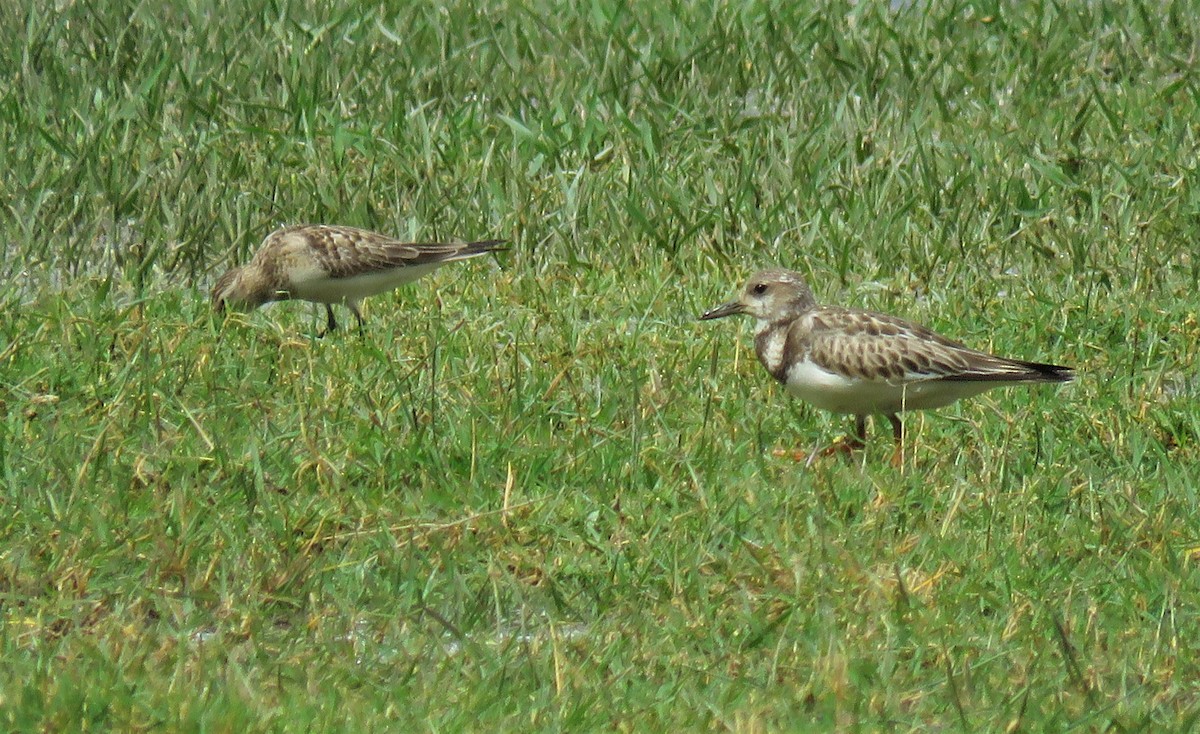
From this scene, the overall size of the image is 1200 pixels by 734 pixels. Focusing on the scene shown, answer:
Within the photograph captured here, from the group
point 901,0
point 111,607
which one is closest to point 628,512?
point 111,607

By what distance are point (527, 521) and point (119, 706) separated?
6.02 ft

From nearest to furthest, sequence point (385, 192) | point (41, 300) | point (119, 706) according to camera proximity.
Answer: point (119, 706)
point (41, 300)
point (385, 192)

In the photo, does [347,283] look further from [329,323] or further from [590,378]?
[590,378]

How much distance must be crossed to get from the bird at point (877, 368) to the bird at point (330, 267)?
195 centimetres

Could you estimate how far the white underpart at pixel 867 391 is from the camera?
7023 mm

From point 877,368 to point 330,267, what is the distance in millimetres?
2656

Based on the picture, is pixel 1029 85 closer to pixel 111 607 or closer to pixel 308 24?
pixel 308 24

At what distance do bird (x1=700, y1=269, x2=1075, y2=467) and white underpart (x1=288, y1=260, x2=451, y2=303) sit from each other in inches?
77.9

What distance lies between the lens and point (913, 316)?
856 centimetres

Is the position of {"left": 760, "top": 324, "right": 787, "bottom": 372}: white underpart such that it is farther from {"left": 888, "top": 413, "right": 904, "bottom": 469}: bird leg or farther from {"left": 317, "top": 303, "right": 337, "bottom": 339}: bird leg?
{"left": 317, "top": 303, "right": 337, "bottom": 339}: bird leg

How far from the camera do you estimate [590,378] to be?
24.9 ft

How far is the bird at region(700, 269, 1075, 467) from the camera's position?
22.9ft

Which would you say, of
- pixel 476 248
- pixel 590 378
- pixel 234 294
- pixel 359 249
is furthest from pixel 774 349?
pixel 234 294

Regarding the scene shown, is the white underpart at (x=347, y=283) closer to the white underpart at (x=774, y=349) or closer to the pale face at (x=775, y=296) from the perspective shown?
the pale face at (x=775, y=296)
